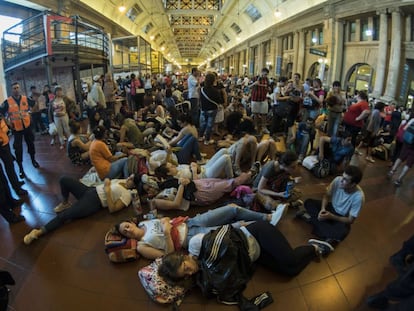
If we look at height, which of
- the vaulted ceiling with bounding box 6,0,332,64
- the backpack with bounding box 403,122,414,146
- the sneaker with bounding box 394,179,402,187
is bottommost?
the sneaker with bounding box 394,179,402,187

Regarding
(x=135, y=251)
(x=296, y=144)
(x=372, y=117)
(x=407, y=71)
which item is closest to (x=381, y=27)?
(x=407, y=71)

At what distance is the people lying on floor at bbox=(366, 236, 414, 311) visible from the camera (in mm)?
1730

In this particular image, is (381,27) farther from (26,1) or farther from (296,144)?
(26,1)

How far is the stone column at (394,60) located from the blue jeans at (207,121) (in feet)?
24.2

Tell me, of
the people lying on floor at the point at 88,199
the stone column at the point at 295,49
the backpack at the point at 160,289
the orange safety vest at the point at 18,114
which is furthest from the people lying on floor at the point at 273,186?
the stone column at the point at 295,49

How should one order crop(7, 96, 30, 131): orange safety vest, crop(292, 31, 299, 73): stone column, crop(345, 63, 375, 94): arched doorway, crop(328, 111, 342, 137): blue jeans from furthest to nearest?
crop(292, 31, 299, 73): stone column
crop(345, 63, 375, 94): arched doorway
crop(328, 111, 342, 137): blue jeans
crop(7, 96, 30, 131): orange safety vest

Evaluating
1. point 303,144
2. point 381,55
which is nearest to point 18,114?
point 303,144

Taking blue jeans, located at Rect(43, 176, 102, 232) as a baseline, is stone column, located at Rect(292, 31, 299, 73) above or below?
above

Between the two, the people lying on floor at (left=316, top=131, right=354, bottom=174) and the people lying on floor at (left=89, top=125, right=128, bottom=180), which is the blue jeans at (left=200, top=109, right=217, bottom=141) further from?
the people lying on floor at (left=89, top=125, right=128, bottom=180)

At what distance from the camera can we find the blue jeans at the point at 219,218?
3111 mm

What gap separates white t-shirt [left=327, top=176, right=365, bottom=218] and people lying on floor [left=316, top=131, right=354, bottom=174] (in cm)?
198

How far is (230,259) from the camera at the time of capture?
244 cm

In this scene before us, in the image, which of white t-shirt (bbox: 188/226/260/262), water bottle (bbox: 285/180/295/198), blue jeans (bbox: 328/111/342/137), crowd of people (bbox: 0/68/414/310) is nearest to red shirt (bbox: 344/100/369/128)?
crowd of people (bbox: 0/68/414/310)

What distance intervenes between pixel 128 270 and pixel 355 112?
540 cm
